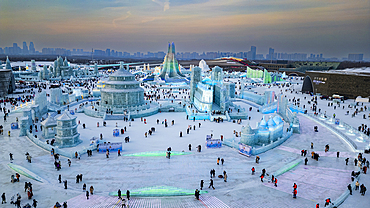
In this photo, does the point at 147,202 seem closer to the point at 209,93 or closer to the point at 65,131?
the point at 65,131

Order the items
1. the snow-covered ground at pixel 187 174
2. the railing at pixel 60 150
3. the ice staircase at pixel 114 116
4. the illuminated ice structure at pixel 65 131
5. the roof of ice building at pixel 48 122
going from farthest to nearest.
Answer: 1. the ice staircase at pixel 114 116
2. the roof of ice building at pixel 48 122
3. the illuminated ice structure at pixel 65 131
4. the railing at pixel 60 150
5. the snow-covered ground at pixel 187 174

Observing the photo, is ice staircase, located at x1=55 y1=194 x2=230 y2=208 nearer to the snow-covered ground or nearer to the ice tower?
the snow-covered ground

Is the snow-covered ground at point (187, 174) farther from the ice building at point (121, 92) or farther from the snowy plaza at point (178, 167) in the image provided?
the ice building at point (121, 92)

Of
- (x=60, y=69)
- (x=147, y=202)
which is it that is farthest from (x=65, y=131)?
(x=60, y=69)

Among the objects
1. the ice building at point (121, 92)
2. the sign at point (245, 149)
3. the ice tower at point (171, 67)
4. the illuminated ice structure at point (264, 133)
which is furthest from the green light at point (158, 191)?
the ice tower at point (171, 67)

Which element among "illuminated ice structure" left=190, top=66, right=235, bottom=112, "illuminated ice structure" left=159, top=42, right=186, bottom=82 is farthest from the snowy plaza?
"illuminated ice structure" left=159, top=42, right=186, bottom=82

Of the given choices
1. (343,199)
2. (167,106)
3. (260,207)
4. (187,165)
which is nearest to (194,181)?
(187,165)
